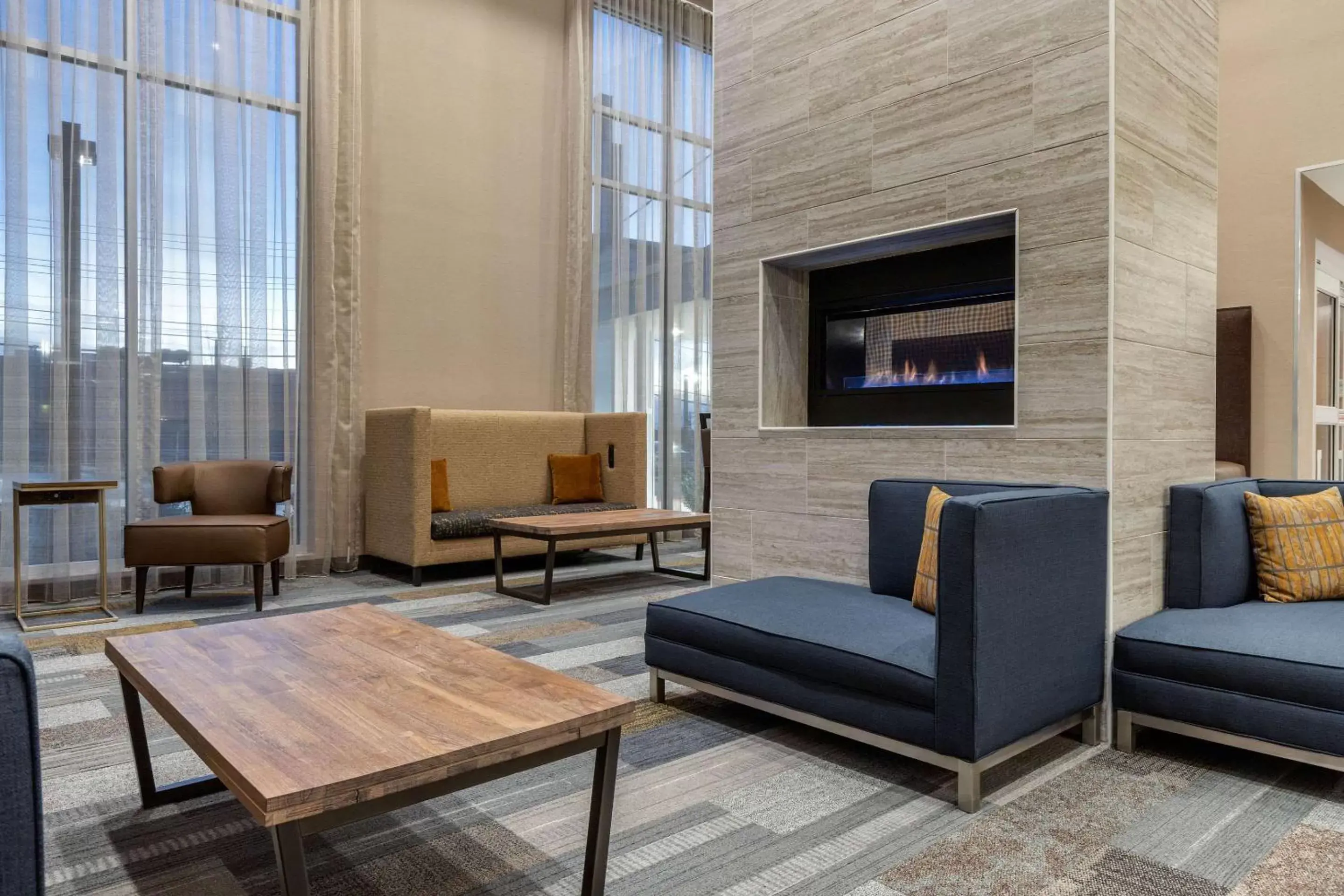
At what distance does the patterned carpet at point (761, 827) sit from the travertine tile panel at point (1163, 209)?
60.5 inches

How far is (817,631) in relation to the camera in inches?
94.3

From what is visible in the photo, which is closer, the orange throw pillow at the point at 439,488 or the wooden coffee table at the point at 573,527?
the wooden coffee table at the point at 573,527

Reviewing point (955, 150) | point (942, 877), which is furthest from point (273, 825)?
point (955, 150)

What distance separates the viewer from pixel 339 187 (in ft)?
17.7

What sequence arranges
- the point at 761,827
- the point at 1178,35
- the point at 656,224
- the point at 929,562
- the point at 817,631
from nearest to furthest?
the point at 761,827 → the point at 817,631 → the point at 929,562 → the point at 1178,35 → the point at 656,224

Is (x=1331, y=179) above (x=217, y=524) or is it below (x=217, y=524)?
above

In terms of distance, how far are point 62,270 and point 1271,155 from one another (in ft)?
20.8

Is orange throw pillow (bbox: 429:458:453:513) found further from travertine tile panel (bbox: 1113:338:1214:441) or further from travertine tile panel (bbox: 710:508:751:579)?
travertine tile panel (bbox: 1113:338:1214:441)

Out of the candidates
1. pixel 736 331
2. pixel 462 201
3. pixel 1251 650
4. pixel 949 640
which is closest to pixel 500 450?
pixel 462 201

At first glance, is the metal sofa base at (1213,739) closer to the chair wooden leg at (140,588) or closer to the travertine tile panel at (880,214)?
the travertine tile panel at (880,214)

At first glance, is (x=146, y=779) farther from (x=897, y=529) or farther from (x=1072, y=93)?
(x=1072, y=93)

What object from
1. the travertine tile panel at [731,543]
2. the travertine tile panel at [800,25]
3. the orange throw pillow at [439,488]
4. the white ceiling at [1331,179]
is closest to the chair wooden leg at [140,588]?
the orange throw pillow at [439,488]

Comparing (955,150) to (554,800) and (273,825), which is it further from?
(273,825)

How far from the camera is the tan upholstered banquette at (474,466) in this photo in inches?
199
